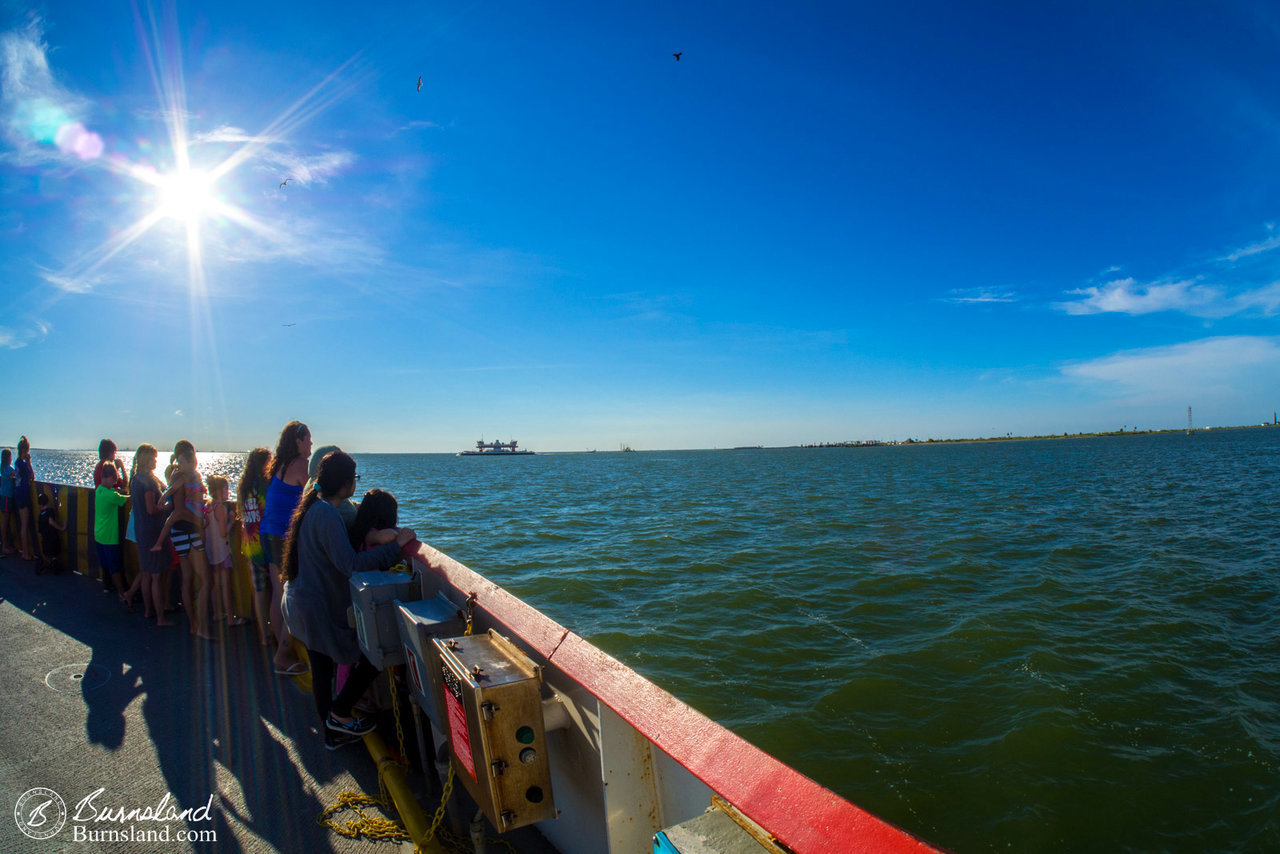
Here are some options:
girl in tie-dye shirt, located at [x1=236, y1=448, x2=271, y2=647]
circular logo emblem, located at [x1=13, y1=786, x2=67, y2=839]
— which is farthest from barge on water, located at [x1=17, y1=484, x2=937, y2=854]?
girl in tie-dye shirt, located at [x1=236, y1=448, x2=271, y2=647]

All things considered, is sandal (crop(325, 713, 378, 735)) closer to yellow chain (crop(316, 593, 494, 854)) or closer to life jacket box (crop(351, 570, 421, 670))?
yellow chain (crop(316, 593, 494, 854))

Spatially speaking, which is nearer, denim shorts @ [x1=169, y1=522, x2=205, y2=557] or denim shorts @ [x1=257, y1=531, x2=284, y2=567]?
denim shorts @ [x1=257, y1=531, x2=284, y2=567]

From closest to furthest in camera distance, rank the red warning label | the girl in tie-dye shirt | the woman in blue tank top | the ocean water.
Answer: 1. the red warning label
2. the woman in blue tank top
3. the girl in tie-dye shirt
4. the ocean water

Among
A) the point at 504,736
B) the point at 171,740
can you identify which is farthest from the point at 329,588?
the point at 504,736

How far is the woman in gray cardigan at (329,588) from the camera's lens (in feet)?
11.0

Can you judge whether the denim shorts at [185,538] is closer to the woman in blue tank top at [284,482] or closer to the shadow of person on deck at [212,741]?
the shadow of person on deck at [212,741]

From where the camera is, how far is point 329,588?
3449 mm

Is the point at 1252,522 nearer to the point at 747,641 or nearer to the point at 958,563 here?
the point at 958,563

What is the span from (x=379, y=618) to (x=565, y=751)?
4.28 feet

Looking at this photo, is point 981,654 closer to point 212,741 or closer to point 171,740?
point 212,741

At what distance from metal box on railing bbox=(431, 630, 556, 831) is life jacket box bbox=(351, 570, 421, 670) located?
1005mm

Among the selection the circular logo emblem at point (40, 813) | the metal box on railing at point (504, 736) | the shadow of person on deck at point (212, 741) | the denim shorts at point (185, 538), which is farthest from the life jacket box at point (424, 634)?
the denim shorts at point (185, 538)

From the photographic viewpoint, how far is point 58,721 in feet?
12.7

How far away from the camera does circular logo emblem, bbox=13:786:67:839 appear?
2.87 m
